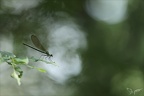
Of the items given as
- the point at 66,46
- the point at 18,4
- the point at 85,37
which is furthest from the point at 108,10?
the point at 18,4

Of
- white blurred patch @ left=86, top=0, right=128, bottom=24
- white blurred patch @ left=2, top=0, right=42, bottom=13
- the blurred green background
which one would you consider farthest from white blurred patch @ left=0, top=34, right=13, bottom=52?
white blurred patch @ left=86, top=0, right=128, bottom=24

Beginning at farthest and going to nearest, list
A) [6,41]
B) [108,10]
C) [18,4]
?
1. [108,10]
2. [18,4]
3. [6,41]

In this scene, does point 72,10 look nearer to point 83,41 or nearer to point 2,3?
point 83,41

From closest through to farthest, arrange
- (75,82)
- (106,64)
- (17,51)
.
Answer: (17,51) → (75,82) → (106,64)

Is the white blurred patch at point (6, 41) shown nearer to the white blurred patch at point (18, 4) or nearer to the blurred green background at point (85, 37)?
the blurred green background at point (85, 37)

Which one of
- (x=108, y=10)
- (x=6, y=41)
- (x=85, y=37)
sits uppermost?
(x=108, y=10)

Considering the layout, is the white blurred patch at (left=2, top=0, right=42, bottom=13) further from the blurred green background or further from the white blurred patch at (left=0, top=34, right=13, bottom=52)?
the white blurred patch at (left=0, top=34, right=13, bottom=52)

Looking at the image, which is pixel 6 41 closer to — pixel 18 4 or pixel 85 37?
pixel 18 4

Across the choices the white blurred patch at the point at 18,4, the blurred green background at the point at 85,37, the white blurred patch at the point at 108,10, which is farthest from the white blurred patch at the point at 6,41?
the white blurred patch at the point at 108,10

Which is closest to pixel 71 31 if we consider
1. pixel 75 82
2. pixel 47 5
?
pixel 47 5
